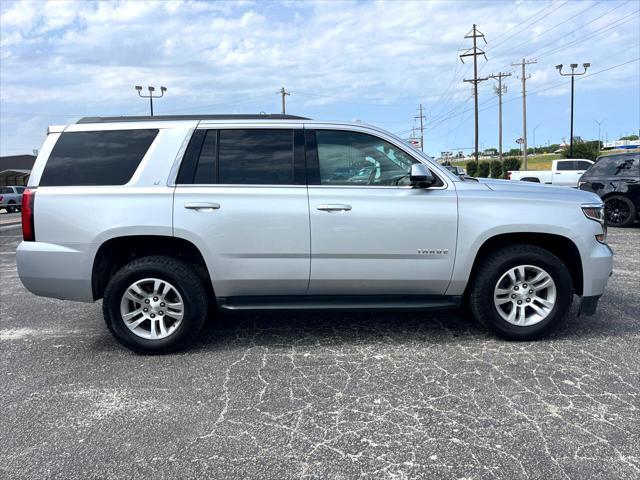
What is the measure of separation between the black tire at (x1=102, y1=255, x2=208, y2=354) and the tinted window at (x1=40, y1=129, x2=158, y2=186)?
0.74m

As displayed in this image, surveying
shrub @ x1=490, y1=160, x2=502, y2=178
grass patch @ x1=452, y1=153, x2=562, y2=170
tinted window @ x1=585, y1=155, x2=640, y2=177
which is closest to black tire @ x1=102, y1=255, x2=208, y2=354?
tinted window @ x1=585, y1=155, x2=640, y2=177

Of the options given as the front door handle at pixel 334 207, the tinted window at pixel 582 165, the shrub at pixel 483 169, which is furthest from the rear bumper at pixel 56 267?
the shrub at pixel 483 169

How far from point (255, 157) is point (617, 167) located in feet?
34.9

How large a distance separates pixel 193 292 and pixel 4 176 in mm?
55128

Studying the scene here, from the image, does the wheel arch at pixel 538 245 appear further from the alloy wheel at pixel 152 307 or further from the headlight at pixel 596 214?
Result: the alloy wheel at pixel 152 307

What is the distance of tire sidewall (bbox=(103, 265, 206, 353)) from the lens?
4238mm

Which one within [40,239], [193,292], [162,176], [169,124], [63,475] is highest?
[169,124]

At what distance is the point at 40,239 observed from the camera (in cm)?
424

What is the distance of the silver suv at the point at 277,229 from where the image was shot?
4.21 metres

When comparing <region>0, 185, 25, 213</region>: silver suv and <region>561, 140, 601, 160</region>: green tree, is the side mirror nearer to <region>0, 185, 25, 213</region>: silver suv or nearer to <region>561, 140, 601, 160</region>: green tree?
<region>0, 185, 25, 213</region>: silver suv

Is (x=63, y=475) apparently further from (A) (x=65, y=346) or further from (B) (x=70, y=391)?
(A) (x=65, y=346)

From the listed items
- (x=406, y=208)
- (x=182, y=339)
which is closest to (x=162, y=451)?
(x=182, y=339)

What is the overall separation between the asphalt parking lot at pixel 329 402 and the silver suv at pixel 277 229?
1.35 feet

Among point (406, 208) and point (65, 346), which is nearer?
point (406, 208)
